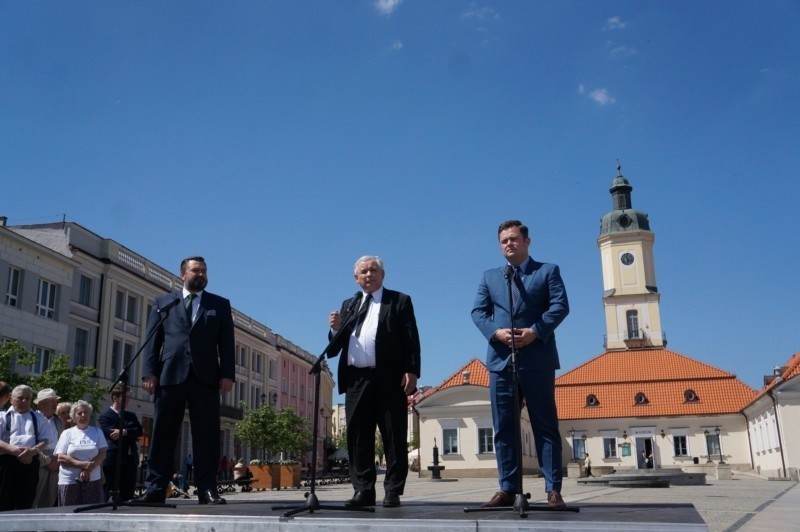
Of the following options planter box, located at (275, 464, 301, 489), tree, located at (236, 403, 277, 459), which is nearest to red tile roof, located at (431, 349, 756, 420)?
tree, located at (236, 403, 277, 459)

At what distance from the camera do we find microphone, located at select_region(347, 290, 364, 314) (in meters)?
5.71

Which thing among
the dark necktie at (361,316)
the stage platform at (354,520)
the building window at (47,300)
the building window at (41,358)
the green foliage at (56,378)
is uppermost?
the building window at (47,300)

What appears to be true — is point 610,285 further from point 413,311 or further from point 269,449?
point 413,311

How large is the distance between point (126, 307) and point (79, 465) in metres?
30.5

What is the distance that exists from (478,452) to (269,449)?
43.2 ft

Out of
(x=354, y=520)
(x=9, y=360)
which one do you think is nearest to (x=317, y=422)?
(x=354, y=520)

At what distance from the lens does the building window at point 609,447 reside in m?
50.2

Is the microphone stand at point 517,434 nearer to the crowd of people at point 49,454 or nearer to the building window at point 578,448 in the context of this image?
the crowd of people at point 49,454

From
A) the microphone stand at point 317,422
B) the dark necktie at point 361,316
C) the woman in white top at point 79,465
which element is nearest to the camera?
the microphone stand at point 317,422

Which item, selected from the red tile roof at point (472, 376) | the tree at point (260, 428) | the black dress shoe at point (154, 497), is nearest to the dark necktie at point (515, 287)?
the black dress shoe at point (154, 497)

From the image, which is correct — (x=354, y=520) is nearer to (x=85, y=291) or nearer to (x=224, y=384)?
(x=224, y=384)

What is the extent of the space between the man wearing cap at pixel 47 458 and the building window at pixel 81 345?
26.1 metres

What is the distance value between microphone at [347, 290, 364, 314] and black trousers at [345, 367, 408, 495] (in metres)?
0.45

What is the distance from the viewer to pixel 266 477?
25641mm
